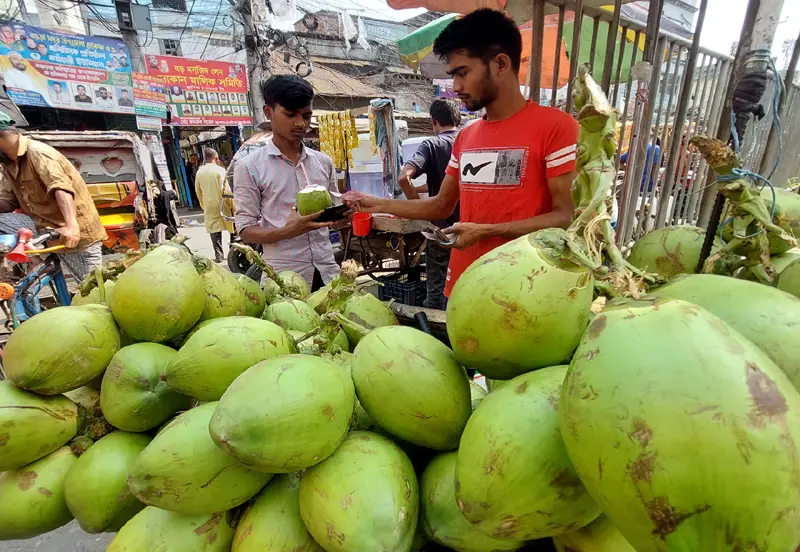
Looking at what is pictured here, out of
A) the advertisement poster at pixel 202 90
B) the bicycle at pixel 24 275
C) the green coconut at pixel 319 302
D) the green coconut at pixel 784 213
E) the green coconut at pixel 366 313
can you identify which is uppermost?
the advertisement poster at pixel 202 90

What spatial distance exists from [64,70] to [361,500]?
15.5 meters

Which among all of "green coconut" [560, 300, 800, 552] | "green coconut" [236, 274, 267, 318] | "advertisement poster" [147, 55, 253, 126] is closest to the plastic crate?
"green coconut" [236, 274, 267, 318]

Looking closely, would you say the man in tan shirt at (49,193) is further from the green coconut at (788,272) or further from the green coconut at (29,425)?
the green coconut at (788,272)

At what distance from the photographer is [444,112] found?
4660mm

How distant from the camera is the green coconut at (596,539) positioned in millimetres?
792

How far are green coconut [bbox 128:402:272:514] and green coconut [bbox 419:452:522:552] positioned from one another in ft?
1.32

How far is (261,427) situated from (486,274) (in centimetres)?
56

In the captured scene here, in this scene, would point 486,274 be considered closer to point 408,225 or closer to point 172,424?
point 172,424

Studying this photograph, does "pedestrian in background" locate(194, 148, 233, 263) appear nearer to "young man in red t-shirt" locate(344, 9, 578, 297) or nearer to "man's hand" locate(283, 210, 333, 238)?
"man's hand" locate(283, 210, 333, 238)

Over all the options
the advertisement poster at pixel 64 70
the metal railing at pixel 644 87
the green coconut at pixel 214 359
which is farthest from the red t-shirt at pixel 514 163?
the advertisement poster at pixel 64 70

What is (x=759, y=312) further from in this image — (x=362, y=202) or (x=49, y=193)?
(x=49, y=193)

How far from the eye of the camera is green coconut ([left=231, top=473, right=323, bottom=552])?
0.90 meters

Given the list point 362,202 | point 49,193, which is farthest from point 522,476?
point 49,193

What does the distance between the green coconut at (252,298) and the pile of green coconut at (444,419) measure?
21 cm
